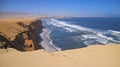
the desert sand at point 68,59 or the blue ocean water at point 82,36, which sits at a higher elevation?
the desert sand at point 68,59

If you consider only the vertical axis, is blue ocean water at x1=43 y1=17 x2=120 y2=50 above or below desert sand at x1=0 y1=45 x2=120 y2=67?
below

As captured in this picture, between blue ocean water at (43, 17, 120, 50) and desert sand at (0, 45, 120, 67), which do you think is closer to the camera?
desert sand at (0, 45, 120, 67)

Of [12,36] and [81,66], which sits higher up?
[81,66]

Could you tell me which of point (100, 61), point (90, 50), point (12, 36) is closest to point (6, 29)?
point (12, 36)

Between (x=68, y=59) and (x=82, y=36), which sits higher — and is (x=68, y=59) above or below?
above

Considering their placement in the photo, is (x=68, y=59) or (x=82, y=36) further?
(x=82, y=36)

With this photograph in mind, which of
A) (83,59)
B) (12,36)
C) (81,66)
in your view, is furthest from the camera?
(12,36)

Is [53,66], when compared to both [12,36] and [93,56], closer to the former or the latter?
[93,56]

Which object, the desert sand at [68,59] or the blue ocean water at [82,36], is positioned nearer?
the desert sand at [68,59]
